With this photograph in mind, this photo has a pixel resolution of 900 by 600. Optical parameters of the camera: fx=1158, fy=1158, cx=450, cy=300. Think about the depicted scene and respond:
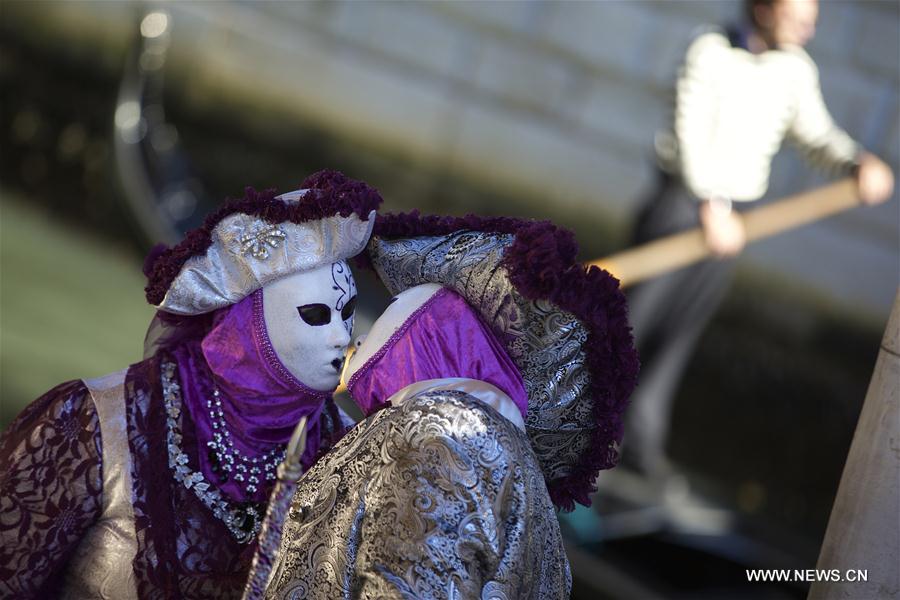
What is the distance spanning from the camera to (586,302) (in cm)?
130

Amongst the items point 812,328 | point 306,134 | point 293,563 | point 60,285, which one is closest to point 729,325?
point 812,328

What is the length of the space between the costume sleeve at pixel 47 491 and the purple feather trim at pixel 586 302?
1.78 feet

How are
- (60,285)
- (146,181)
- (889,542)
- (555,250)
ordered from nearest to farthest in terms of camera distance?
(555,250) → (889,542) → (60,285) → (146,181)

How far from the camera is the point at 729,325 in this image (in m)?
5.41

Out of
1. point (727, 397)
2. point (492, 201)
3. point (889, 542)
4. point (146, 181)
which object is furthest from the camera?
point (492, 201)

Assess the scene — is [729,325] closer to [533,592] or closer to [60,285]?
[60,285]

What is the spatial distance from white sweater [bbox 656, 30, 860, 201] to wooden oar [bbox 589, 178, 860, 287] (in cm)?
13

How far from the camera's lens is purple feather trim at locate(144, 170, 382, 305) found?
4.79ft

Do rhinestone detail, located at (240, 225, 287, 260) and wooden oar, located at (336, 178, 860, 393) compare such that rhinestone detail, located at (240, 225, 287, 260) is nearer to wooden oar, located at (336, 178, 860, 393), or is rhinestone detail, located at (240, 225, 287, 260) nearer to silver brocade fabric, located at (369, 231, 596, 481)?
silver brocade fabric, located at (369, 231, 596, 481)

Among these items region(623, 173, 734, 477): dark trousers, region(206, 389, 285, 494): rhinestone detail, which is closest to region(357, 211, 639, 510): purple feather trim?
region(206, 389, 285, 494): rhinestone detail

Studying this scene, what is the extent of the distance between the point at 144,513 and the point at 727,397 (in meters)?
3.86

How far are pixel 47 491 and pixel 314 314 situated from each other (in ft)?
1.33

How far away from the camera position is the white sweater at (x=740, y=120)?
11.9 feet

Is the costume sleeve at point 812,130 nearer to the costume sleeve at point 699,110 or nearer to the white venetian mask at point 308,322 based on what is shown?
the costume sleeve at point 699,110
